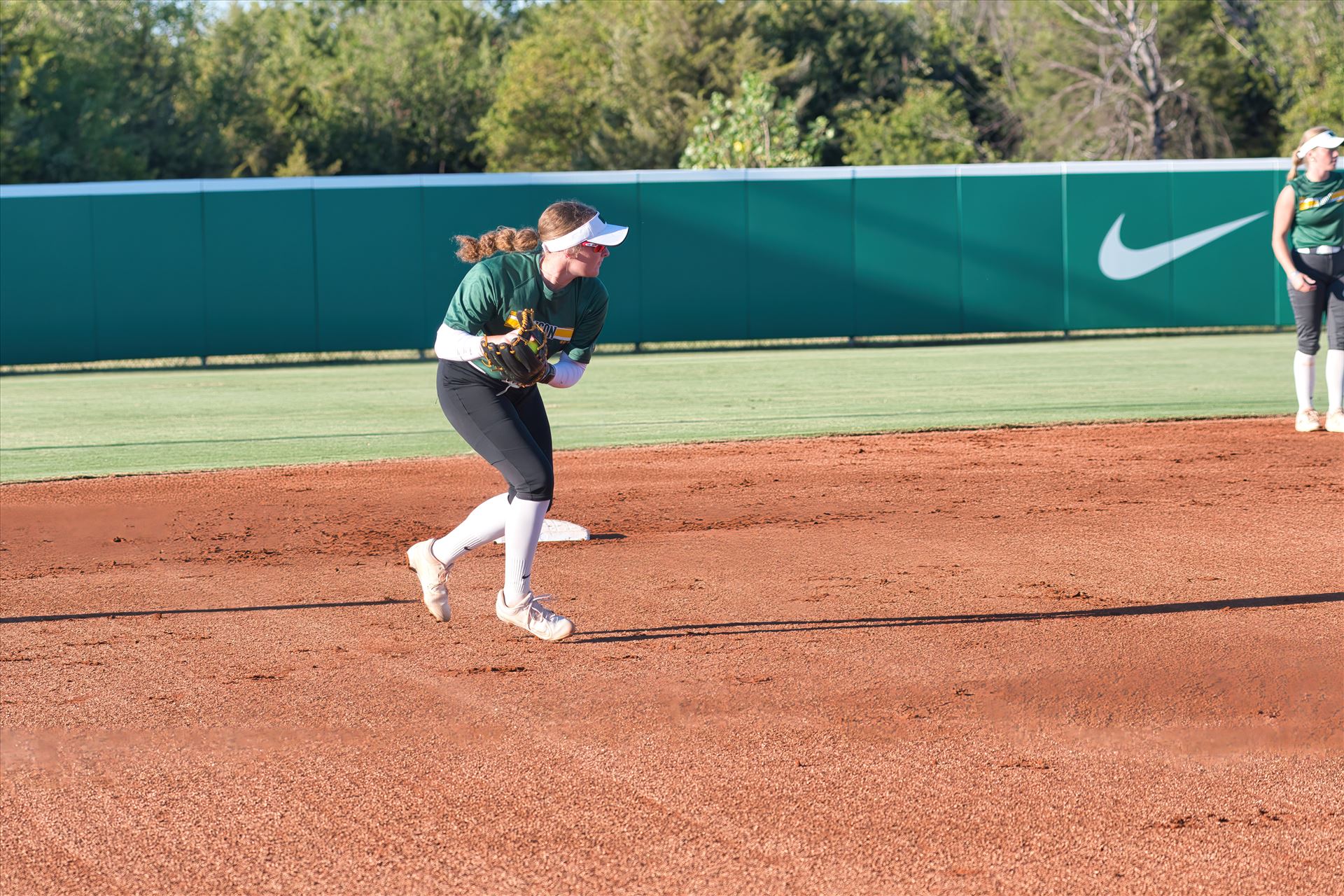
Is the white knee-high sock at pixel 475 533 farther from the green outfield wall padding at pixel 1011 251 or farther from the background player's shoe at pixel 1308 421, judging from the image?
the green outfield wall padding at pixel 1011 251

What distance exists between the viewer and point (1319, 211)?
389 inches

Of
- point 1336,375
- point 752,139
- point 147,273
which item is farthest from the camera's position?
point 752,139

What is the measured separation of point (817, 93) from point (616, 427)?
35.5 m

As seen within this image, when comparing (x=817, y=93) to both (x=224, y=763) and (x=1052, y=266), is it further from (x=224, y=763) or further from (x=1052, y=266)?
(x=224, y=763)

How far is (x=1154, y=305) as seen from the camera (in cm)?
2236

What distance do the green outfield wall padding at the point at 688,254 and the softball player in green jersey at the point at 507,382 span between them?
15.6 m

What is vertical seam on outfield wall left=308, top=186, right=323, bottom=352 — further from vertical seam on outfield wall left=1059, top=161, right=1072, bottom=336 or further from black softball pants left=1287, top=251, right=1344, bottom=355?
black softball pants left=1287, top=251, right=1344, bottom=355

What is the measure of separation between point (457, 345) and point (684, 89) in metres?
41.5

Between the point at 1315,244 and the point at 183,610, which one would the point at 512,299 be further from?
the point at 1315,244

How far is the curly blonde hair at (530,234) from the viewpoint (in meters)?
4.86

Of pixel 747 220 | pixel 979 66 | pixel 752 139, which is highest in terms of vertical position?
pixel 979 66

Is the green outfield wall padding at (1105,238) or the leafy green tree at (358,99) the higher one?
the leafy green tree at (358,99)

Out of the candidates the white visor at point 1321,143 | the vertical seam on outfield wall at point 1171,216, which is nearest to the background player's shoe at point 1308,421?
the white visor at point 1321,143

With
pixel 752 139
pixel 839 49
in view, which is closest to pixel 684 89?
pixel 839 49
